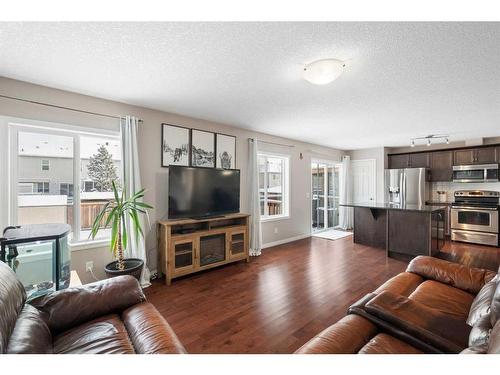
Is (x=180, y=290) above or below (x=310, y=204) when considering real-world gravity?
below

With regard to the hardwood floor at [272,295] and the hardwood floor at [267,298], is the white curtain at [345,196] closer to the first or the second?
the hardwood floor at [272,295]

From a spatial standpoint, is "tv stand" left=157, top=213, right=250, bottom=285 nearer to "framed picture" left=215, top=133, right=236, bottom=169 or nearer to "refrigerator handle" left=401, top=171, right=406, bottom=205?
"framed picture" left=215, top=133, right=236, bottom=169

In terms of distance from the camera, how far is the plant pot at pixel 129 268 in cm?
260

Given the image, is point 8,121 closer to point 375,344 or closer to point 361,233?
point 375,344

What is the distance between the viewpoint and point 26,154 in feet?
8.50

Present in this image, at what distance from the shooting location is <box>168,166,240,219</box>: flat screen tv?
3320 millimetres

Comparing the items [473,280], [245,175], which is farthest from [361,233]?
[473,280]

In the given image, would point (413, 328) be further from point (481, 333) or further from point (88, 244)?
point (88, 244)

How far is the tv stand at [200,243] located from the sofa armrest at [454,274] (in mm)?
2361

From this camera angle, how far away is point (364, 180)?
689cm

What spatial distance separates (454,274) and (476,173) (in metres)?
4.74

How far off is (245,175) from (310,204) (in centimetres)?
223

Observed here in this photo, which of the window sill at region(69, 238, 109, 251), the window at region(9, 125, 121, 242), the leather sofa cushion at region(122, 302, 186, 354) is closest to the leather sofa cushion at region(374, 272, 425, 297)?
the leather sofa cushion at region(122, 302, 186, 354)

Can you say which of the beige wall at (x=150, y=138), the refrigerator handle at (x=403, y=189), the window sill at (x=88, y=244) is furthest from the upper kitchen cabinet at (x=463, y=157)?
the window sill at (x=88, y=244)
